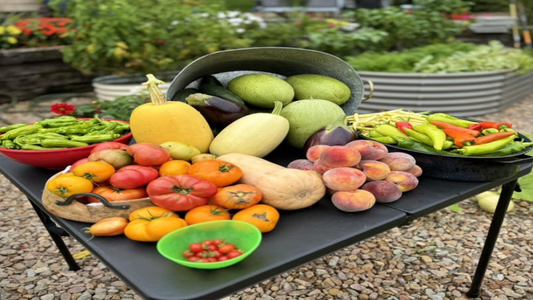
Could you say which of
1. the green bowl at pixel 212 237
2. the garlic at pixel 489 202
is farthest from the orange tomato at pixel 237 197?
the garlic at pixel 489 202

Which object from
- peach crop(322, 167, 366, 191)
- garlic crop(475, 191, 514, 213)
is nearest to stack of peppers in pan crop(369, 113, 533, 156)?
peach crop(322, 167, 366, 191)

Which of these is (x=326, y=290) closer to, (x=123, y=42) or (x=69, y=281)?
(x=69, y=281)

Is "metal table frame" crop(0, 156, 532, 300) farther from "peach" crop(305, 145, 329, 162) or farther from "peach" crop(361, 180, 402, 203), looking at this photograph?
"peach" crop(305, 145, 329, 162)

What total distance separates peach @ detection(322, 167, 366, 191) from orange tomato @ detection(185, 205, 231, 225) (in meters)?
0.29

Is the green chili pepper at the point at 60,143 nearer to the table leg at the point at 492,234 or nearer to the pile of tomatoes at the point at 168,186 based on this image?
the pile of tomatoes at the point at 168,186

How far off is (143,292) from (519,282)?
77.7 inches

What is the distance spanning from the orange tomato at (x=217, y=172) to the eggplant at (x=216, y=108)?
446 mm

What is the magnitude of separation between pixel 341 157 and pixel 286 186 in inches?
7.4

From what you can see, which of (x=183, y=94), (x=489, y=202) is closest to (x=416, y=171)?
(x=183, y=94)

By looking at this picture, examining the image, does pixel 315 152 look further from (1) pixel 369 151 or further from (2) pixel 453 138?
(2) pixel 453 138

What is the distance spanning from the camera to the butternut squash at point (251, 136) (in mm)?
1529

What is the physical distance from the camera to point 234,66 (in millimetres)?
1879

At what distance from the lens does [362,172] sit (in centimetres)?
125

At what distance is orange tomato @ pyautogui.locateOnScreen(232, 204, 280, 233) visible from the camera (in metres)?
1.07
